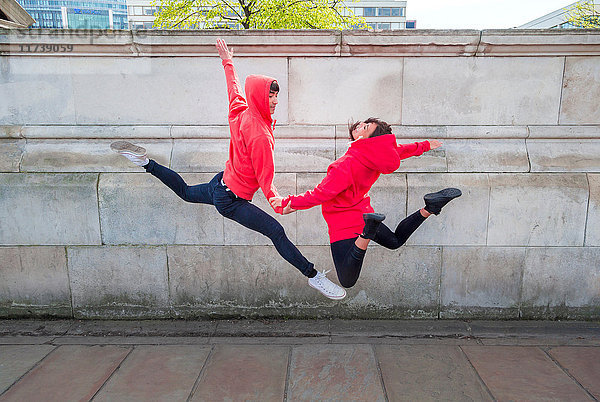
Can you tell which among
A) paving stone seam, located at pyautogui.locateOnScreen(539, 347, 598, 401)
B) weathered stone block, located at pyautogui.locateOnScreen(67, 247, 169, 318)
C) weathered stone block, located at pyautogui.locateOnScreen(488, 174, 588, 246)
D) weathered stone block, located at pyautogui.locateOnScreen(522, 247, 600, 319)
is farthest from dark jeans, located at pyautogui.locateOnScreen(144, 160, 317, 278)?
weathered stone block, located at pyautogui.locateOnScreen(522, 247, 600, 319)

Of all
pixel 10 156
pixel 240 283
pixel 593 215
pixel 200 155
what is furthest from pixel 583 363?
pixel 10 156

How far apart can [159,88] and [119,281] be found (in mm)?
2179

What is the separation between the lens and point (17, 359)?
3.78m

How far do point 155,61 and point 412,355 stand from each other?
3974 mm

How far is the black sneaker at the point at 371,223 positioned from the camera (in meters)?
3.28

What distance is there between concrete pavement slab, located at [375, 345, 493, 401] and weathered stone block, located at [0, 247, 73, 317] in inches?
139

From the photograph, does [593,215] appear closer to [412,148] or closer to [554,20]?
[412,148]

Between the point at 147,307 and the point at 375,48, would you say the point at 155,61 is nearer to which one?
the point at 375,48

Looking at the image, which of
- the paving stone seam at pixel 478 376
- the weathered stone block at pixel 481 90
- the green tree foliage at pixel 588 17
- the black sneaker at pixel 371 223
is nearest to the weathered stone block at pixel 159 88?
the weathered stone block at pixel 481 90

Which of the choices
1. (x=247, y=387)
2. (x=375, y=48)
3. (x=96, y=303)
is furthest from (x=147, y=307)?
(x=375, y=48)

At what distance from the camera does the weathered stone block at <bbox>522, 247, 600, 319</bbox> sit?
4.44 m

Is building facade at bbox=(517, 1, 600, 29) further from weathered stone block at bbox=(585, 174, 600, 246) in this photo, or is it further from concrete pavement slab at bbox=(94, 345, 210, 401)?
concrete pavement slab at bbox=(94, 345, 210, 401)

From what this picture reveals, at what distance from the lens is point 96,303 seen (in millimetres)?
4598

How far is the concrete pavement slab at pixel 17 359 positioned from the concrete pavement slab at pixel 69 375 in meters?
0.08
